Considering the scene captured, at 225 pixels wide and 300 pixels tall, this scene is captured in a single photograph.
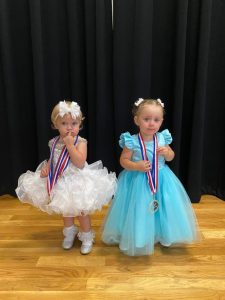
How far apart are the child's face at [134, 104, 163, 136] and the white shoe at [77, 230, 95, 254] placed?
721 mm

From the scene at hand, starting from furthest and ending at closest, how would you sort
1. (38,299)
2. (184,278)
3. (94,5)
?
(94,5), (184,278), (38,299)

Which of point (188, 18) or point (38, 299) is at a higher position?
point (188, 18)

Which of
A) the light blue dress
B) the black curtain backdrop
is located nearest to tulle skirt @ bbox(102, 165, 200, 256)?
the light blue dress

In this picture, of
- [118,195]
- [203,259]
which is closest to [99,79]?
[118,195]

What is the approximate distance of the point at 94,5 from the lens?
2.22 meters

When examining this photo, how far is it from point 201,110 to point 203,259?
3.56ft

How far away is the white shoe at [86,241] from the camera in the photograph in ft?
6.01

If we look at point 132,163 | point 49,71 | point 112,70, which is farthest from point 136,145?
point 49,71

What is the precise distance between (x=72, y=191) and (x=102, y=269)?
0.46 meters

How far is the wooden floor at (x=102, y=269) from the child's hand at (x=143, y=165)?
529mm

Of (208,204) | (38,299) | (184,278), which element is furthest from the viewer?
(208,204)

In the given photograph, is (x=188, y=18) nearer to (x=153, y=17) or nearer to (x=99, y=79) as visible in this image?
(x=153, y=17)

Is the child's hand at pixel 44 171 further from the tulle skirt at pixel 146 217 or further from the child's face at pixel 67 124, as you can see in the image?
the tulle skirt at pixel 146 217

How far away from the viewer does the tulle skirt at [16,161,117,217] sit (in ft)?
5.54
